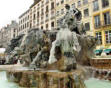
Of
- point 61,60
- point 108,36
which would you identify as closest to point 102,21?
point 108,36

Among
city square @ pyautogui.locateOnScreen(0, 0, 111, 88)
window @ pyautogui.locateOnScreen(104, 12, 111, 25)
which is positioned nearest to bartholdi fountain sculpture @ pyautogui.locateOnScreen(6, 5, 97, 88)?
city square @ pyautogui.locateOnScreen(0, 0, 111, 88)

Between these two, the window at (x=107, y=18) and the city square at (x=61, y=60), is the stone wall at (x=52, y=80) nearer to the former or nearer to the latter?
the city square at (x=61, y=60)

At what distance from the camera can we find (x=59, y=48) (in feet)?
17.7

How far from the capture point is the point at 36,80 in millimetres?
4566

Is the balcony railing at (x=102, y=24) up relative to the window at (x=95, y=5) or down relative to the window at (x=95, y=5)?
down

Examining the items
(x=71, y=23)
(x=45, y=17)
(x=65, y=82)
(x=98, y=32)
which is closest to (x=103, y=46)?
(x=98, y=32)

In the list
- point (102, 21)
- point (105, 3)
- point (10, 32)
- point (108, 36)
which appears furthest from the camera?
point (10, 32)

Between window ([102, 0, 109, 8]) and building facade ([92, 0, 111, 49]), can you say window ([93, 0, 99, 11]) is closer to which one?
building facade ([92, 0, 111, 49])

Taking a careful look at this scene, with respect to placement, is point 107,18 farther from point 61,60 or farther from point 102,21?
point 61,60

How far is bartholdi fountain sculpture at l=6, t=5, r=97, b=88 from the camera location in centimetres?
498

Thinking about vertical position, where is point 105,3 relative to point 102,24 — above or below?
above

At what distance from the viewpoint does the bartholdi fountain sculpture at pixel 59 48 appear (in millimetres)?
4978

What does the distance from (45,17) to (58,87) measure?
1236 inches

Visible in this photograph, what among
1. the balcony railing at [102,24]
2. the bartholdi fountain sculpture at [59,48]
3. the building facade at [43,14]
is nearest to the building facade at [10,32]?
the building facade at [43,14]
